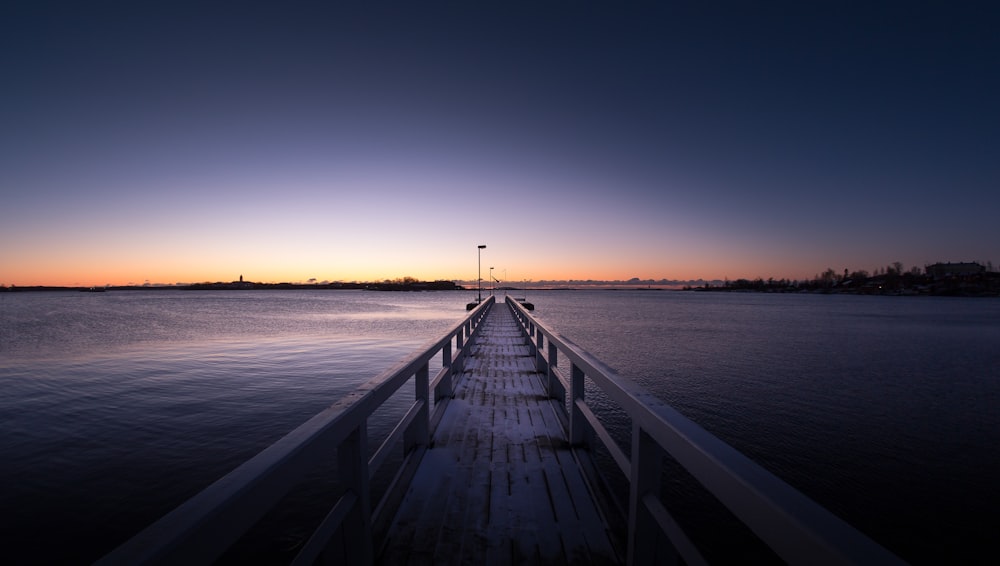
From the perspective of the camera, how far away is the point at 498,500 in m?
3.38

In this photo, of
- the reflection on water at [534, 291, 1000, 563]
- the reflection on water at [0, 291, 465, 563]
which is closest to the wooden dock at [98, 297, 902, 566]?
the reflection on water at [0, 291, 465, 563]

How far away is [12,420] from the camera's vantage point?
9648 millimetres

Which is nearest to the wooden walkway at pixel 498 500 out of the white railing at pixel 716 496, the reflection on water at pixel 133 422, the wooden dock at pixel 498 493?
the wooden dock at pixel 498 493

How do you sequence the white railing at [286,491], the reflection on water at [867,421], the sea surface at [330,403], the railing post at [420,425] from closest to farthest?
the white railing at [286,491] → the railing post at [420,425] → the sea surface at [330,403] → the reflection on water at [867,421]

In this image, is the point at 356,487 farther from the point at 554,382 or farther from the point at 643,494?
the point at 554,382

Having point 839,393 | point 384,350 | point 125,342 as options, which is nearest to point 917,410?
point 839,393

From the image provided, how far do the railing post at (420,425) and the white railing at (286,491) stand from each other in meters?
0.63

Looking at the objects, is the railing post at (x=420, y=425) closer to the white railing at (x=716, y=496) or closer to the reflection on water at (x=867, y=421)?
the white railing at (x=716, y=496)

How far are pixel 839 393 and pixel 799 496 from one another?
17.8 metres

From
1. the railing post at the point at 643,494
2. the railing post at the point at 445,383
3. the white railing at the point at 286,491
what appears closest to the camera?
the white railing at the point at 286,491

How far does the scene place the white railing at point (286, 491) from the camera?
108 cm

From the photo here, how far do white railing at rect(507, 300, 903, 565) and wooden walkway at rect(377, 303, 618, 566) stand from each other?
2.01ft

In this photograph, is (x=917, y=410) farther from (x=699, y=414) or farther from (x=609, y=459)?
(x=609, y=459)

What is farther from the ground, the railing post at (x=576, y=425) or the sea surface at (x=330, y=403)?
the railing post at (x=576, y=425)
